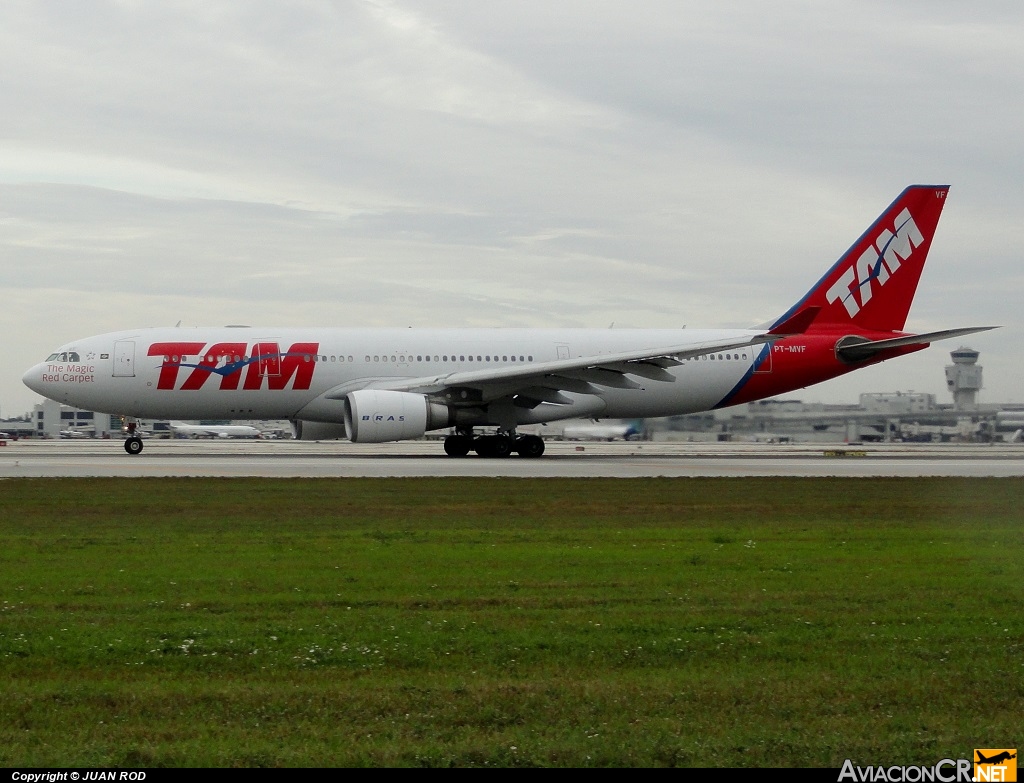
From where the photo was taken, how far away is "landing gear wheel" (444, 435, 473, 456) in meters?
36.3

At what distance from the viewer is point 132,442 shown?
38344 mm

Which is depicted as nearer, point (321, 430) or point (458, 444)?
point (321, 430)

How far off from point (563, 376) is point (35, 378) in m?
15.2

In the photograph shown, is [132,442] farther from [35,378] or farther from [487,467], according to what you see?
[487,467]

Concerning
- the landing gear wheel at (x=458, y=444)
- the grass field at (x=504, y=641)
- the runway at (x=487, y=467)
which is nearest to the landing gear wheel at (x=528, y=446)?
the runway at (x=487, y=467)

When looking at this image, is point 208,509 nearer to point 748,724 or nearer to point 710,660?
point 710,660

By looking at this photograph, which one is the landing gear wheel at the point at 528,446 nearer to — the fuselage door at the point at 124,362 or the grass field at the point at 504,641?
the fuselage door at the point at 124,362

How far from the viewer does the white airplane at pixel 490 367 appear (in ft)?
111

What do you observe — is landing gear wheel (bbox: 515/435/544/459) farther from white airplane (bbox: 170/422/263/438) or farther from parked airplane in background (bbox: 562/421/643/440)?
white airplane (bbox: 170/422/263/438)

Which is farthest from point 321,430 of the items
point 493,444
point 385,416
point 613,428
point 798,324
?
point 798,324

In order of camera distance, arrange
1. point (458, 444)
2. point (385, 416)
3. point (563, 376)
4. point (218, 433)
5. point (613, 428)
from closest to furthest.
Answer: point (385, 416) → point (563, 376) → point (458, 444) → point (613, 428) → point (218, 433)

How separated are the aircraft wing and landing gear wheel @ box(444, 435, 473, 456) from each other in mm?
2126

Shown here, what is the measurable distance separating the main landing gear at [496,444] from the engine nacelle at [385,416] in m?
3.09

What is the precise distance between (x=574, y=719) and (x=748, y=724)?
893 mm
